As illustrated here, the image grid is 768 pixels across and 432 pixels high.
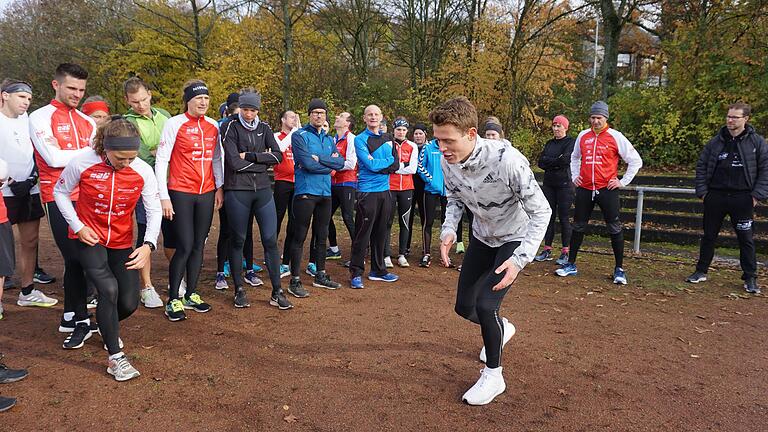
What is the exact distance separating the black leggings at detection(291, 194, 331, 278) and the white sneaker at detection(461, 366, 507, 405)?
285 centimetres

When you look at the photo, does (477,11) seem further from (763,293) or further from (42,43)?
(42,43)

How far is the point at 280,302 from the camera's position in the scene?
18.5 feet

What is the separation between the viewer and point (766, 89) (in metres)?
11.4

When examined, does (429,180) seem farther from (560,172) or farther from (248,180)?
(248,180)

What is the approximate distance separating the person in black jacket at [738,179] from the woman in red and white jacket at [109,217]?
670 centimetres

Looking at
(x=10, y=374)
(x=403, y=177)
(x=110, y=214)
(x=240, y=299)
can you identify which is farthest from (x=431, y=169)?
(x=10, y=374)

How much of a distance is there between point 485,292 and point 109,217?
282 cm

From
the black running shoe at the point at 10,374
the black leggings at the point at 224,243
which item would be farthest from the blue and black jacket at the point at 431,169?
the black running shoe at the point at 10,374

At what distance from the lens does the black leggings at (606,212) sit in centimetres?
Answer: 701

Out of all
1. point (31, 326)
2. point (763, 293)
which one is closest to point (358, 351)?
point (31, 326)

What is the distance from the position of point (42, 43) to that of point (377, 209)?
2383 cm

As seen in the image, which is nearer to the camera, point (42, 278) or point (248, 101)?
point (248, 101)

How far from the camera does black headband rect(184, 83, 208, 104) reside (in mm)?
5086

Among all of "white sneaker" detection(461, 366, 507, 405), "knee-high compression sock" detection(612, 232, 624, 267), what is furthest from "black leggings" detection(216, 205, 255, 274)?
"knee-high compression sock" detection(612, 232, 624, 267)
